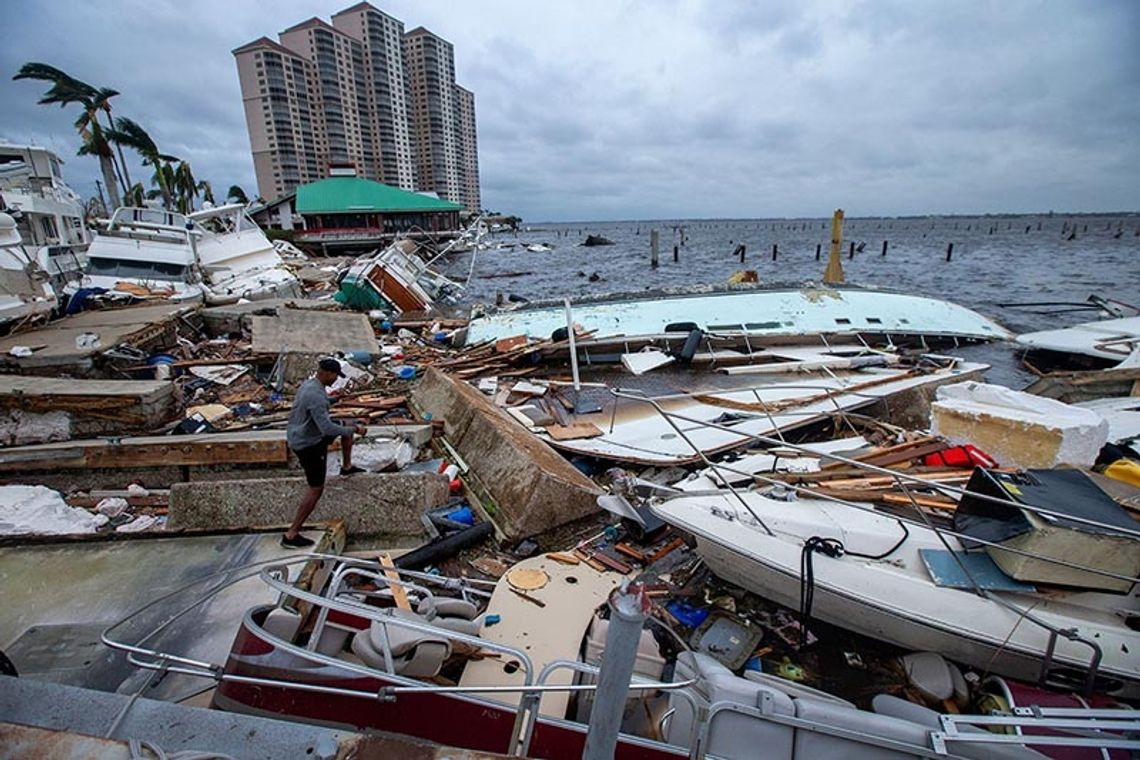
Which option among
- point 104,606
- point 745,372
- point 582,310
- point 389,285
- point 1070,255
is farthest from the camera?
point 1070,255

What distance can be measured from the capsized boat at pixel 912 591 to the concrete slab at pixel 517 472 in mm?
1551

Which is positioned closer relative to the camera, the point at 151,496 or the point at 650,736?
the point at 650,736

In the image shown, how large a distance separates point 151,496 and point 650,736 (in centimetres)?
682

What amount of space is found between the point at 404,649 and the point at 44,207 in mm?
27762

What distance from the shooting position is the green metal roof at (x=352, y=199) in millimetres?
45781

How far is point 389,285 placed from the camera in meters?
19.4

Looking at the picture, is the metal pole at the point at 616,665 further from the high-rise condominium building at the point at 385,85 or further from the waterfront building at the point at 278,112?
the high-rise condominium building at the point at 385,85

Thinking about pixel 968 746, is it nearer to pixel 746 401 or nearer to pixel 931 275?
pixel 746 401

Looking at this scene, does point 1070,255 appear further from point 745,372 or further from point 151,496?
point 151,496

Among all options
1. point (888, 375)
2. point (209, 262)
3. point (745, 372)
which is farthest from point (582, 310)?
point (209, 262)

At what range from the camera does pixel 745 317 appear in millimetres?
14352

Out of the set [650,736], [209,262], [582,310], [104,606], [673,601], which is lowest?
[673,601]

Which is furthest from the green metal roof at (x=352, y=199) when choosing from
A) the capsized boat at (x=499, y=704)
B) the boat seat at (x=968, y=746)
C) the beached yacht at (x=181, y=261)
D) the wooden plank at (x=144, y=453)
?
the boat seat at (x=968, y=746)

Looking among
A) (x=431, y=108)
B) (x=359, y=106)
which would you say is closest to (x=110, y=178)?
(x=359, y=106)
